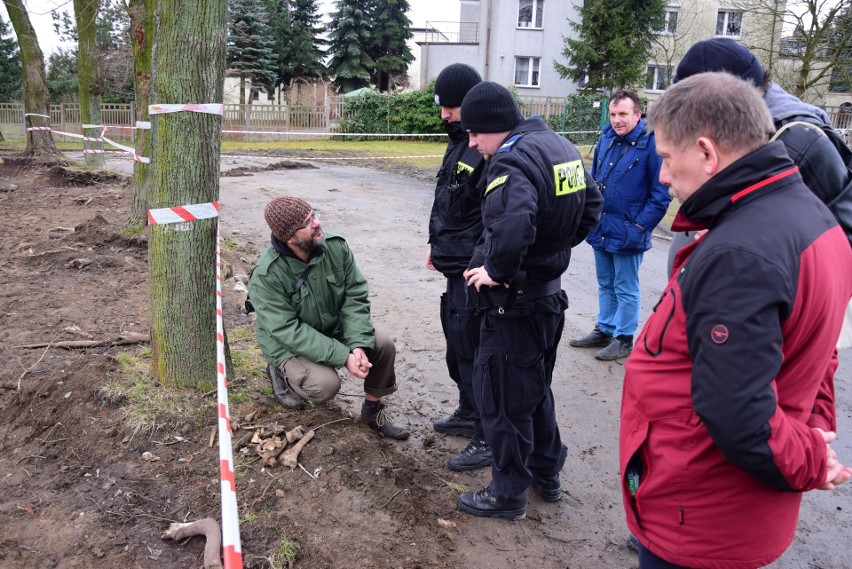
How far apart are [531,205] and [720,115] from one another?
1272 mm

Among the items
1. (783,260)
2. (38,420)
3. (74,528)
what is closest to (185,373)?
(38,420)

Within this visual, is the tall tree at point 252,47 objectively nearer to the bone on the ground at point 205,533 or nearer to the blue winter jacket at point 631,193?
the blue winter jacket at point 631,193

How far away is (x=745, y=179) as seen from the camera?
154cm

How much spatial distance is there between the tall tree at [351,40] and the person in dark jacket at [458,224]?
1582 inches

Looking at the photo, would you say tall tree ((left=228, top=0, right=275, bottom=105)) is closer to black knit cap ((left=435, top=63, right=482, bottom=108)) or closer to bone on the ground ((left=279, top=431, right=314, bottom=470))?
black knit cap ((left=435, top=63, right=482, bottom=108))

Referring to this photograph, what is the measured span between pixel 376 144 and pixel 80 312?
22597 mm

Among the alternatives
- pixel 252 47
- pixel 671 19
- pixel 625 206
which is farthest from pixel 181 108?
pixel 252 47

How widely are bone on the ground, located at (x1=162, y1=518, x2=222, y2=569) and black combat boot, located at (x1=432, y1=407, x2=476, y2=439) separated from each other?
1685 mm

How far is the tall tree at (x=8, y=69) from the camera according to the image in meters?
40.7

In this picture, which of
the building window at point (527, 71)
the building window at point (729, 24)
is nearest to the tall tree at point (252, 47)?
the building window at point (527, 71)

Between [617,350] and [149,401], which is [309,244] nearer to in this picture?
[149,401]

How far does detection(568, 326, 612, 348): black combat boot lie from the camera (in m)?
5.65

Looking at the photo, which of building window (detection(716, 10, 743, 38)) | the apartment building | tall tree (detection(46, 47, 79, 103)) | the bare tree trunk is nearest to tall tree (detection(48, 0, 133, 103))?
tall tree (detection(46, 47, 79, 103))

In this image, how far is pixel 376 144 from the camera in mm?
27375
